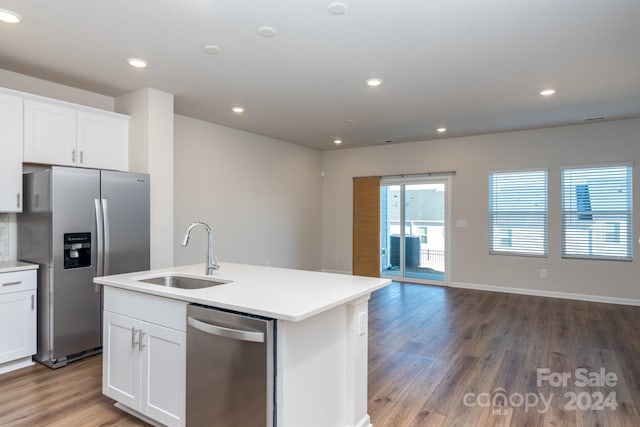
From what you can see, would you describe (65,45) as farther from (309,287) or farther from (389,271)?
(389,271)

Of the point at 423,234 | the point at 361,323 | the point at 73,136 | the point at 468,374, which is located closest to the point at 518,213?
the point at 423,234

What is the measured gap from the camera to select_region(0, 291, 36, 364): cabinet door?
3.02m

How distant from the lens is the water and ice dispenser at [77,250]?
323cm

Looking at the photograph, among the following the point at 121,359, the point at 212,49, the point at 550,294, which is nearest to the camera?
the point at 121,359

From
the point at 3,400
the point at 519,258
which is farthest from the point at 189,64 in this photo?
the point at 519,258

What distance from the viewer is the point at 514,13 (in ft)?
8.07

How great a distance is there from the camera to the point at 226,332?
1817 millimetres

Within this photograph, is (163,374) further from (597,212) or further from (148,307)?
(597,212)

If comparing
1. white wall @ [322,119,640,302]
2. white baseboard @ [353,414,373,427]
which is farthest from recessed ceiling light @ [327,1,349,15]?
white wall @ [322,119,640,302]

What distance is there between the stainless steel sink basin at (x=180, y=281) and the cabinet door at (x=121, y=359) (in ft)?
1.05

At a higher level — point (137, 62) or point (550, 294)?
point (137, 62)

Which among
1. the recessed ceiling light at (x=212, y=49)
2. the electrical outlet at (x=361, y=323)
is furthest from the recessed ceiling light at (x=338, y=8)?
the electrical outlet at (x=361, y=323)

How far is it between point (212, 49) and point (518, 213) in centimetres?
536

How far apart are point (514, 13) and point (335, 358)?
248cm
